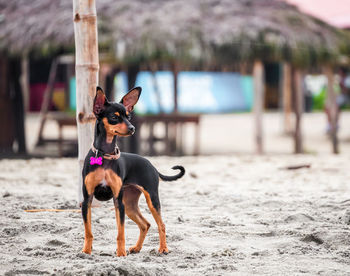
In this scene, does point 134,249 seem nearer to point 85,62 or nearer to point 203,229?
point 203,229

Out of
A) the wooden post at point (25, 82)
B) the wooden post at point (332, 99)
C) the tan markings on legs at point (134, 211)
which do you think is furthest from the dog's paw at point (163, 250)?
the wooden post at point (25, 82)

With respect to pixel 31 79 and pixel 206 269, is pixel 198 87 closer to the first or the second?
pixel 31 79

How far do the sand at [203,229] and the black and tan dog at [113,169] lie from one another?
286mm

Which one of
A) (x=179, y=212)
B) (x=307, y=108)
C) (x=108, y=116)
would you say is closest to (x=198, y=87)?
(x=307, y=108)

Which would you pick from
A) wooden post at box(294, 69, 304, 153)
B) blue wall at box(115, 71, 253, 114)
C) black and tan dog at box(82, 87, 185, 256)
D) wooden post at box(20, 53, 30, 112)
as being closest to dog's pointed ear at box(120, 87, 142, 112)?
black and tan dog at box(82, 87, 185, 256)

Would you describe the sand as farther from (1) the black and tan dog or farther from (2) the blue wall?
(2) the blue wall

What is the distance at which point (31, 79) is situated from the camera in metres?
22.4

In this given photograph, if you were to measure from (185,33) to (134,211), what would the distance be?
7.01 meters

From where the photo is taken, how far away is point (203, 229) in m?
4.65

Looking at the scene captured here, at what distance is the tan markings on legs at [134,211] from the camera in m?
3.95

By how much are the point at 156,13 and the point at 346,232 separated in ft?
24.8

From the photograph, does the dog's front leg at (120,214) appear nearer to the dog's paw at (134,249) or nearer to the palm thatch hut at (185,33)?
the dog's paw at (134,249)

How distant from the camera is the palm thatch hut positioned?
10.4 metres

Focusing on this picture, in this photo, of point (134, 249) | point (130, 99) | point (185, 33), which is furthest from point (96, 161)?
point (185, 33)
